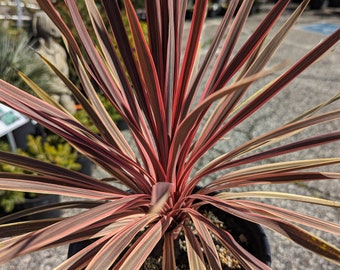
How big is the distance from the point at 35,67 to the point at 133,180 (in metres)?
1.22

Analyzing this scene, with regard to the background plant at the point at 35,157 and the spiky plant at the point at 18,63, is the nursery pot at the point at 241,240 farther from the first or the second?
the spiky plant at the point at 18,63

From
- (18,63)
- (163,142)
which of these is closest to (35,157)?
(18,63)

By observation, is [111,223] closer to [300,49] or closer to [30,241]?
[30,241]

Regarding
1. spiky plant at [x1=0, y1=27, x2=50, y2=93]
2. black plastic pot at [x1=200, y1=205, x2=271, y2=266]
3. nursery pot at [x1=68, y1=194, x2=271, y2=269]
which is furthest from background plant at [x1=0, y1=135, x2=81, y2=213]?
black plastic pot at [x1=200, y1=205, x2=271, y2=266]

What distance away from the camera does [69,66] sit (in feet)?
6.56

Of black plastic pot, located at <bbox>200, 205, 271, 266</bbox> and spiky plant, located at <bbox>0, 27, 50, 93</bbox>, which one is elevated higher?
spiky plant, located at <bbox>0, 27, 50, 93</bbox>

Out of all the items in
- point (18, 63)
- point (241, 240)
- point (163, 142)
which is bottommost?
point (241, 240)

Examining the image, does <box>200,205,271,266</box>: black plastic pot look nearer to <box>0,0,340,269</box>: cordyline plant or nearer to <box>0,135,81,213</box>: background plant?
<box>0,0,340,269</box>: cordyline plant

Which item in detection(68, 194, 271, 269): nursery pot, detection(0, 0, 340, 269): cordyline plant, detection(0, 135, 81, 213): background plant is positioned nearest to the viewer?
detection(0, 0, 340, 269): cordyline plant

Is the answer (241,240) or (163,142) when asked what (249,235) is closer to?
(241,240)

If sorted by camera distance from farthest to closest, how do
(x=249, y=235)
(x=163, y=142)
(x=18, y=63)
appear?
(x=18, y=63) → (x=249, y=235) → (x=163, y=142)

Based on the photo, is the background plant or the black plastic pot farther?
the background plant

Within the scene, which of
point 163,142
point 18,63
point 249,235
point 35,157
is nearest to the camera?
point 163,142

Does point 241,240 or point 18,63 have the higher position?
point 18,63
